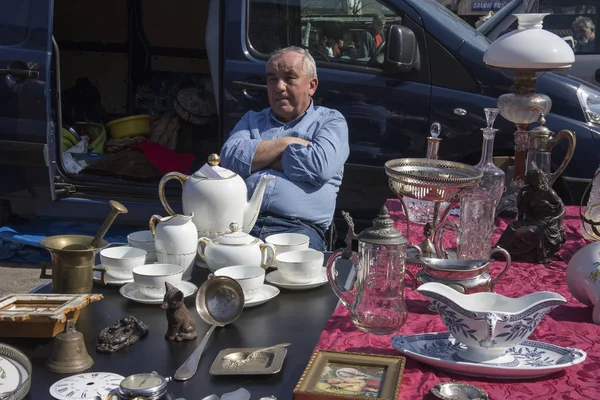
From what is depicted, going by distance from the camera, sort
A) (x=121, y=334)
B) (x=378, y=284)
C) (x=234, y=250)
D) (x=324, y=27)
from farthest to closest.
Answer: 1. (x=324, y=27)
2. (x=234, y=250)
3. (x=378, y=284)
4. (x=121, y=334)

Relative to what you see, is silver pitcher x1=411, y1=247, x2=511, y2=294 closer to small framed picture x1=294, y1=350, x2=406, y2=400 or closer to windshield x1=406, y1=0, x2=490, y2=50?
small framed picture x1=294, y1=350, x2=406, y2=400

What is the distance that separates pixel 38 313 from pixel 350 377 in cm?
72

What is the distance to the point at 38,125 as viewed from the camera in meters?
4.27

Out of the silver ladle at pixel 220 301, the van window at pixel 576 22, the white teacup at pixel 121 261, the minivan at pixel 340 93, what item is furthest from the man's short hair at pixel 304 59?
the van window at pixel 576 22

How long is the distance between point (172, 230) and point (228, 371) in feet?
1.96

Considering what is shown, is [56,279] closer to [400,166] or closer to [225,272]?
[225,272]

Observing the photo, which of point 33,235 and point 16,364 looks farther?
point 33,235

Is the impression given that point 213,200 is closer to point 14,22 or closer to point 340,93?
point 340,93

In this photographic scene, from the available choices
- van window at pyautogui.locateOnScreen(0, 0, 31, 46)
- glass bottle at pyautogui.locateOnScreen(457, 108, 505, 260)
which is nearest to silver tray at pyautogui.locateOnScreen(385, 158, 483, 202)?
glass bottle at pyautogui.locateOnScreen(457, 108, 505, 260)

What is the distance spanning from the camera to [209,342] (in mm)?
1673

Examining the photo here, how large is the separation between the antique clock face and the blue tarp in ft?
Answer: 9.97

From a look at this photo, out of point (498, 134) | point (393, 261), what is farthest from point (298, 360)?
point (498, 134)

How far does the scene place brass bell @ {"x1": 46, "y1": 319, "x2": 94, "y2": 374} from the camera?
1501 millimetres

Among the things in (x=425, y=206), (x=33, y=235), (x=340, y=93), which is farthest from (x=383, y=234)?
(x=33, y=235)
